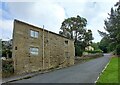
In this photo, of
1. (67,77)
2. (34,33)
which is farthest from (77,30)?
(67,77)

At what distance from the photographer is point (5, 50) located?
3478cm

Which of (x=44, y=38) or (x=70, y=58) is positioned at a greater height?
(x=44, y=38)

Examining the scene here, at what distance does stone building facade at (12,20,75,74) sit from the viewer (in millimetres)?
30531

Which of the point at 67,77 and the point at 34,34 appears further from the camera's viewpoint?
the point at 34,34

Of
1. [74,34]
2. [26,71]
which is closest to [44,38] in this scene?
[26,71]

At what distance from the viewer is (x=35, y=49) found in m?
34.9

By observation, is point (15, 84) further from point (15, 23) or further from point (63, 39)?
point (63, 39)

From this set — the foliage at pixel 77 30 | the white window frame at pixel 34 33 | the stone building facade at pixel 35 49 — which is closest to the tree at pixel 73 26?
the foliage at pixel 77 30

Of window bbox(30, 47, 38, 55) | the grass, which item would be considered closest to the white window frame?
window bbox(30, 47, 38, 55)

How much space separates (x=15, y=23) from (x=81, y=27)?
177 feet

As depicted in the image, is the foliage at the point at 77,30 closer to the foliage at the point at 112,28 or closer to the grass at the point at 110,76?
the foliage at the point at 112,28

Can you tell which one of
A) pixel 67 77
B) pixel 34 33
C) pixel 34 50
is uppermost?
pixel 34 33

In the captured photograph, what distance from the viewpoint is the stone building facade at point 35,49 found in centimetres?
3053

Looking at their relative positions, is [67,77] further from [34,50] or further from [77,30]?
[77,30]
